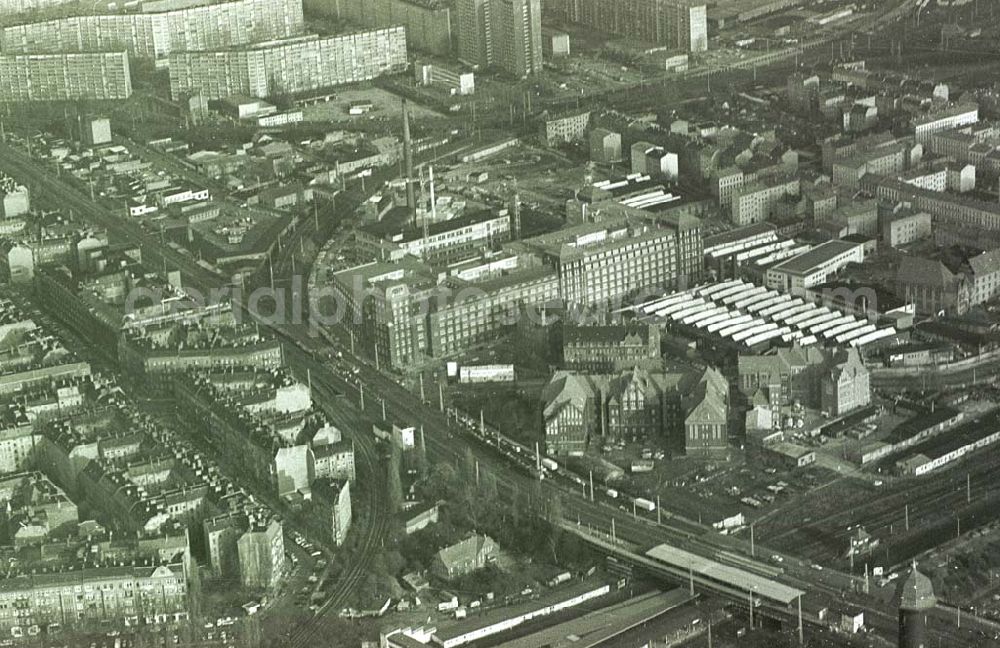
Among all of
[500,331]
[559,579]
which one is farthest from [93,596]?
Result: [500,331]

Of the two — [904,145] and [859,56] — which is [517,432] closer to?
[904,145]

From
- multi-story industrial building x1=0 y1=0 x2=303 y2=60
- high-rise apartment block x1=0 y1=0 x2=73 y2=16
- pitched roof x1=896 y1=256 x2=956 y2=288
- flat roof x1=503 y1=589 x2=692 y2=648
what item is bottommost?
flat roof x1=503 y1=589 x2=692 y2=648

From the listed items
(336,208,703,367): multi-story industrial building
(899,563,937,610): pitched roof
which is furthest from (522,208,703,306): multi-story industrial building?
(899,563,937,610): pitched roof

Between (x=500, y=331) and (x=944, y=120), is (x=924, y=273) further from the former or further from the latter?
(x=944, y=120)

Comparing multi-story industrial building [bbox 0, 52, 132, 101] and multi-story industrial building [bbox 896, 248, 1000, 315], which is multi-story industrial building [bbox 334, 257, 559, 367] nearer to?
multi-story industrial building [bbox 896, 248, 1000, 315]

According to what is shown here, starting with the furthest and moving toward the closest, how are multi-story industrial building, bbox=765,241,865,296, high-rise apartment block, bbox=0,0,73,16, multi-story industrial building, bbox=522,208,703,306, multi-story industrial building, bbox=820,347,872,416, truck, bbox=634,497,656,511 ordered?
high-rise apartment block, bbox=0,0,73,16
multi-story industrial building, bbox=765,241,865,296
multi-story industrial building, bbox=522,208,703,306
multi-story industrial building, bbox=820,347,872,416
truck, bbox=634,497,656,511

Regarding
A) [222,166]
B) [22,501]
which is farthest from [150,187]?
[22,501]
